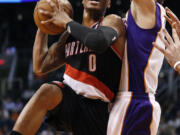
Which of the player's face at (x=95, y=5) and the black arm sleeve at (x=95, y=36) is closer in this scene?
the black arm sleeve at (x=95, y=36)

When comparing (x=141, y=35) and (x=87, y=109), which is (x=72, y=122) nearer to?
(x=87, y=109)

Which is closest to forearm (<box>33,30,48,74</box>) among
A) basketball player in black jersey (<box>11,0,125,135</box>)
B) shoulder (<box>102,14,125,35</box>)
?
basketball player in black jersey (<box>11,0,125,135</box>)

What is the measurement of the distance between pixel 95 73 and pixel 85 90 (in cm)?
16

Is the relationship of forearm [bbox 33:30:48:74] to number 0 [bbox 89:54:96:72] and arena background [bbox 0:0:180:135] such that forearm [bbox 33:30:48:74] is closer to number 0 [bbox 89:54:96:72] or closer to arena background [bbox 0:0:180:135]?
number 0 [bbox 89:54:96:72]

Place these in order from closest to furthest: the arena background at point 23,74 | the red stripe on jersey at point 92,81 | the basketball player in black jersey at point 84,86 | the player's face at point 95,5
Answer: the basketball player in black jersey at point 84,86 < the red stripe on jersey at point 92,81 < the player's face at point 95,5 < the arena background at point 23,74

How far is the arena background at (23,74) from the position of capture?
10.2 m

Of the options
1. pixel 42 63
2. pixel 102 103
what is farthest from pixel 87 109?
pixel 42 63

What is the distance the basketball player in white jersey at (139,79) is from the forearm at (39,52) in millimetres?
816

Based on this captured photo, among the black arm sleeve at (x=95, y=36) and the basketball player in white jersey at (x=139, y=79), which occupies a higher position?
the black arm sleeve at (x=95, y=36)

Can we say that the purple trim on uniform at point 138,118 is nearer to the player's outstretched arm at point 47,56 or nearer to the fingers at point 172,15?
the fingers at point 172,15

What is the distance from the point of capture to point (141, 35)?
2.95 metres

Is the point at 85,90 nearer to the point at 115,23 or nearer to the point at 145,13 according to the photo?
the point at 115,23

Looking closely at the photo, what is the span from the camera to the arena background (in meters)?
10.2

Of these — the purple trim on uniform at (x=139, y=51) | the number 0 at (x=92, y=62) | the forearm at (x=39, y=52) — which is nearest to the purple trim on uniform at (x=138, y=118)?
the purple trim on uniform at (x=139, y=51)
